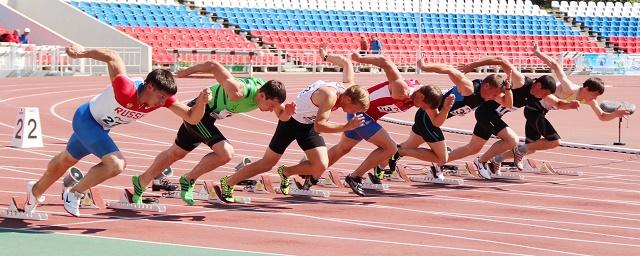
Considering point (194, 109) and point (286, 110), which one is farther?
point (286, 110)

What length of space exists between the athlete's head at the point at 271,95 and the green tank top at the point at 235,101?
211 millimetres

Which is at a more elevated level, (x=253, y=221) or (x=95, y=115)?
(x=95, y=115)

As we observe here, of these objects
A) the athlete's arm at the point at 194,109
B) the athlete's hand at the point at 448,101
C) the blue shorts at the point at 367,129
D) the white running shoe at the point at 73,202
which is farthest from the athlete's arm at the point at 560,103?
the white running shoe at the point at 73,202

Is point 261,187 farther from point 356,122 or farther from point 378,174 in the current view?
point 356,122

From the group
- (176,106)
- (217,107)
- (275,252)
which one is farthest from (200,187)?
(275,252)

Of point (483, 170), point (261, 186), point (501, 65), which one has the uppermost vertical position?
point (501, 65)

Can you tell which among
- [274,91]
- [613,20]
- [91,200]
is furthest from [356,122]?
[613,20]

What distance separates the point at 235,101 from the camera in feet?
37.0

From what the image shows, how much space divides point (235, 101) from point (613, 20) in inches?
2049

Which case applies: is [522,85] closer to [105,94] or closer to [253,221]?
[253,221]

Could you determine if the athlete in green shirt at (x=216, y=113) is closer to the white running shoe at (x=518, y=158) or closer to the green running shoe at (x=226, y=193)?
the green running shoe at (x=226, y=193)

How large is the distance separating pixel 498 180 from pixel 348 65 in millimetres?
3351

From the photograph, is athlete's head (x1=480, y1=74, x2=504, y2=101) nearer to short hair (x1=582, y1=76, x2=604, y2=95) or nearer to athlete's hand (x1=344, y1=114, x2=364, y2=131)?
short hair (x1=582, y1=76, x2=604, y2=95)

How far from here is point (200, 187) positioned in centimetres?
1271
